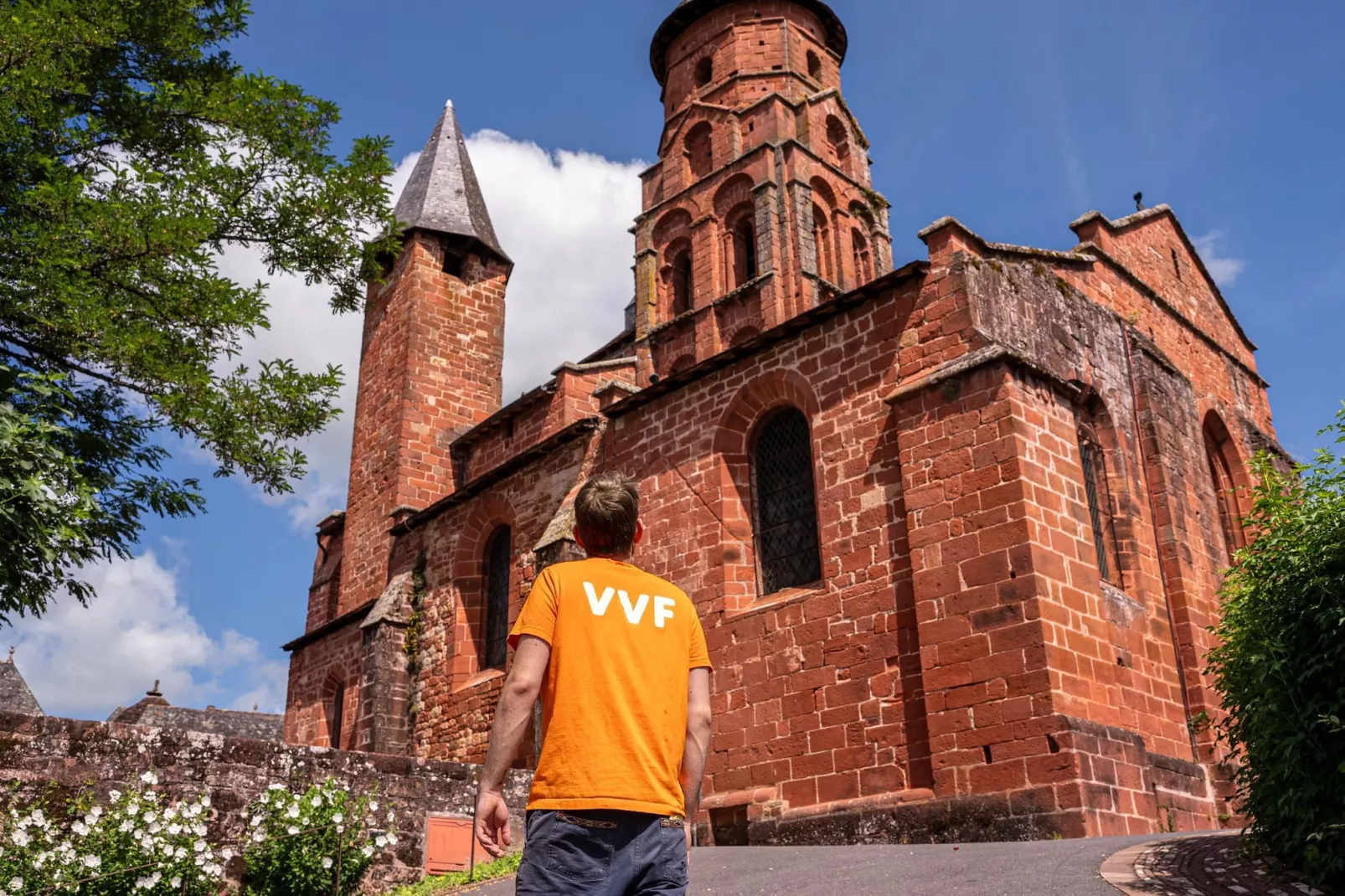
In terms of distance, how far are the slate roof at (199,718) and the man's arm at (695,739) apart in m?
33.8

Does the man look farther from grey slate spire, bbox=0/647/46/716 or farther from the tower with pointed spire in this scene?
grey slate spire, bbox=0/647/46/716

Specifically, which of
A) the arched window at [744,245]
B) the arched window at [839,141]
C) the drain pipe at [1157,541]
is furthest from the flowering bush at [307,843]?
the arched window at [839,141]

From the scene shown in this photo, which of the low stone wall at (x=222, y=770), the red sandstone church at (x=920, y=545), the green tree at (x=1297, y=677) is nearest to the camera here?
the green tree at (x=1297, y=677)

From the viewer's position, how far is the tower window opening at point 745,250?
2595 cm

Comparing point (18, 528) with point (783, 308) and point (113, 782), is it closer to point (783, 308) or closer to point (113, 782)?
point (113, 782)

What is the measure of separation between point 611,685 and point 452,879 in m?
7.37

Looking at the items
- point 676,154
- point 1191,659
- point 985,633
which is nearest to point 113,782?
point 985,633

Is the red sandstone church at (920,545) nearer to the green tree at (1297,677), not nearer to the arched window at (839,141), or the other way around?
the green tree at (1297,677)

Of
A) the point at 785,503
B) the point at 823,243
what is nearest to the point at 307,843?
the point at 785,503

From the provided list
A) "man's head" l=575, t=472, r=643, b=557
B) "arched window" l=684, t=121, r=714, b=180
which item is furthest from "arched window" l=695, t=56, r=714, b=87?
"man's head" l=575, t=472, r=643, b=557

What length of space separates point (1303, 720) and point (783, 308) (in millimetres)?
18732

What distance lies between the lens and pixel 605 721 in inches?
112

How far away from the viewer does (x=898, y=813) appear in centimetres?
1009

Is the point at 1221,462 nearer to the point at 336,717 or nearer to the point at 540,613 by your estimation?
the point at 540,613
